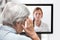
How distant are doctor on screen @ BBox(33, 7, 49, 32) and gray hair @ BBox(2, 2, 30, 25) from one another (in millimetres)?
124

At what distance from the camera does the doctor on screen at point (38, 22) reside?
131 centimetres

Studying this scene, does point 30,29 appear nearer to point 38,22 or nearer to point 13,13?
point 38,22

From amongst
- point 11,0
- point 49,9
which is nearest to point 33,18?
point 49,9

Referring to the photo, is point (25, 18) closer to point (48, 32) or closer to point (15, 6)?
point (15, 6)

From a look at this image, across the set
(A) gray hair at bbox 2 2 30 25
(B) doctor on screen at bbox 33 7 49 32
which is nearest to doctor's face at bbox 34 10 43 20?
(B) doctor on screen at bbox 33 7 49 32

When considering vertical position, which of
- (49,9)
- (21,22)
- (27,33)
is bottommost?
(27,33)

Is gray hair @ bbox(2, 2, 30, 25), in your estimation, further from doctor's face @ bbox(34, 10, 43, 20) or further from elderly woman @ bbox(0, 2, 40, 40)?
doctor's face @ bbox(34, 10, 43, 20)

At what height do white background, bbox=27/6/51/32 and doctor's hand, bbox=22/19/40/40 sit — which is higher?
white background, bbox=27/6/51/32

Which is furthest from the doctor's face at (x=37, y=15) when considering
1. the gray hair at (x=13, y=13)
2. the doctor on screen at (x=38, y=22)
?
the gray hair at (x=13, y=13)

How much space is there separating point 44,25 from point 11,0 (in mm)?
442

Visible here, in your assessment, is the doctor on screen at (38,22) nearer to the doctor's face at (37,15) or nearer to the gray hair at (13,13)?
the doctor's face at (37,15)

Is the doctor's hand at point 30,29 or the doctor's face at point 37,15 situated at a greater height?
the doctor's face at point 37,15

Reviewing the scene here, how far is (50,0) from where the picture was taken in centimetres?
131

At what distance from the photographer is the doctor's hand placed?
1.29 metres
